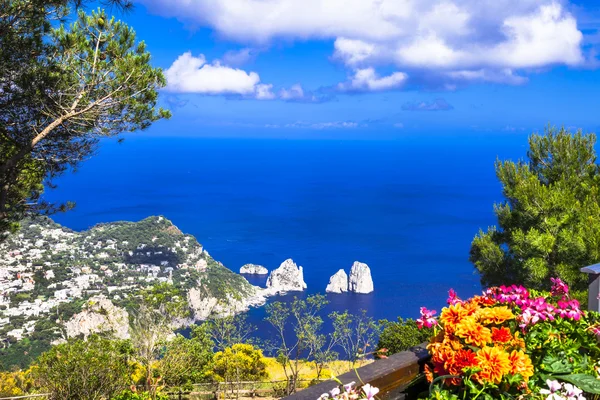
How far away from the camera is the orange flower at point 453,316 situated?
1.50m

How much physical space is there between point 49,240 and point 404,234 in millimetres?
43979

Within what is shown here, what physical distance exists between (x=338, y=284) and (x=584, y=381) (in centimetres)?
4718

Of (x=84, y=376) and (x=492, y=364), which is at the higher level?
(x=492, y=364)

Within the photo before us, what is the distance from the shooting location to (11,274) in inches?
1147

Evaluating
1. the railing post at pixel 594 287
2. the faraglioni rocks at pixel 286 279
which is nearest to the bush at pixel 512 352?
the railing post at pixel 594 287

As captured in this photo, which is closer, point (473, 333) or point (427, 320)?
point (473, 333)

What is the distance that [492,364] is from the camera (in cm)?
132

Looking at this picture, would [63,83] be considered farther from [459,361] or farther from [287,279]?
[287,279]

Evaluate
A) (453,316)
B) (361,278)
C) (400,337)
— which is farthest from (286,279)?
(453,316)

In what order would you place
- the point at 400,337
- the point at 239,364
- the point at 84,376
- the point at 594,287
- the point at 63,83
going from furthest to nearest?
the point at 239,364
the point at 400,337
the point at 84,376
the point at 63,83
the point at 594,287

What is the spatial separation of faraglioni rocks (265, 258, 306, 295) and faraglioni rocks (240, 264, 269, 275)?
4965mm

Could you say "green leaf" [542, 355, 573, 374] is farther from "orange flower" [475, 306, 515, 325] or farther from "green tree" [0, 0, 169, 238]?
"green tree" [0, 0, 169, 238]

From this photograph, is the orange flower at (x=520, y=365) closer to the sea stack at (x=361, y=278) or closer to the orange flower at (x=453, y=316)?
the orange flower at (x=453, y=316)

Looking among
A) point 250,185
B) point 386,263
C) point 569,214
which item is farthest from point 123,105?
point 250,185
